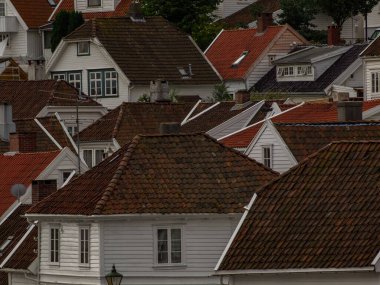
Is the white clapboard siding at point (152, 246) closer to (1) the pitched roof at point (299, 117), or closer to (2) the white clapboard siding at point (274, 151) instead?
(2) the white clapboard siding at point (274, 151)

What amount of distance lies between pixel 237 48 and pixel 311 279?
6998cm

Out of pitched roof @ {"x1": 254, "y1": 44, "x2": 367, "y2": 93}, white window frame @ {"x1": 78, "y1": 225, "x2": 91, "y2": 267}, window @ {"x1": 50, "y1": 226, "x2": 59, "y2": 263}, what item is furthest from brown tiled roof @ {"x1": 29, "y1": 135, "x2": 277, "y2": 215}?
pitched roof @ {"x1": 254, "y1": 44, "x2": 367, "y2": 93}

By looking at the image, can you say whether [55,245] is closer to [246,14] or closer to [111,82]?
[111,82]

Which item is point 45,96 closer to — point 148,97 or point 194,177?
point 148,97

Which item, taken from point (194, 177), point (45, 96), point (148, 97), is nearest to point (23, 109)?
point (45, 96)

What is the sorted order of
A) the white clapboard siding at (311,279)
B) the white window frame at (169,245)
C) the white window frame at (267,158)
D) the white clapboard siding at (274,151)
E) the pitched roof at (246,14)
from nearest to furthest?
the white clapboard siding at (311,279), the white window frame at (169,245), the white clapboard siding at (274,151), the white window frame at (267,158), the pitched roof at (246,14)

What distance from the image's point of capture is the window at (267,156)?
62469mm

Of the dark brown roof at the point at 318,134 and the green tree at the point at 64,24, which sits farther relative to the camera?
the green tree at the point at 64,24

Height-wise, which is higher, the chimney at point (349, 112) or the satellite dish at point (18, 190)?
the chimney at point (349, 112)

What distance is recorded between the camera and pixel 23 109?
9750cm

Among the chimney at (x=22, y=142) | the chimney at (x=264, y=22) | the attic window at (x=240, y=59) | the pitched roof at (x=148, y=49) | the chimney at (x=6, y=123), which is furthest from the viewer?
the chimney at (x=264, y=22)

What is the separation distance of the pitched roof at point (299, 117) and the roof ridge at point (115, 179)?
13.9m

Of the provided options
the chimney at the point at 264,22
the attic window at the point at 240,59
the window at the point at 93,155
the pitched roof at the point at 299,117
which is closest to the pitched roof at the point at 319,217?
the pitched roof at the point at 299,117

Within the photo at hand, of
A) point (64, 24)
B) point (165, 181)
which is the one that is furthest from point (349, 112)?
point (64, 24)
